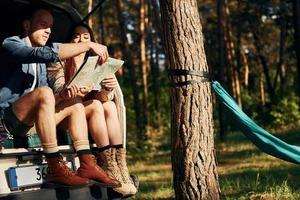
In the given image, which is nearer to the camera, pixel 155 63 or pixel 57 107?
pixel 57 107

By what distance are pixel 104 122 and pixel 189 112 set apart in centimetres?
107

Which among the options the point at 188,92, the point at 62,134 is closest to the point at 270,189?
the point at 188,92

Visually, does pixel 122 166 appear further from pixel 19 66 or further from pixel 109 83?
pixel 19 66

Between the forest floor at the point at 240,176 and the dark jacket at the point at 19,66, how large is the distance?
10.4 feet

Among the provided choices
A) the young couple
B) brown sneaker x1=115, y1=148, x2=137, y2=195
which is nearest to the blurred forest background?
brown sneaker x1=115, y1=148, x2=137, y2=195

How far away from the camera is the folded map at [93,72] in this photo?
4395 mm

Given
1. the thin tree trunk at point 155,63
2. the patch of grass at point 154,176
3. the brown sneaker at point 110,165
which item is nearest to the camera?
the brown sneaker at point 110,165

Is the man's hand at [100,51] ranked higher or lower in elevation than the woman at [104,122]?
higher

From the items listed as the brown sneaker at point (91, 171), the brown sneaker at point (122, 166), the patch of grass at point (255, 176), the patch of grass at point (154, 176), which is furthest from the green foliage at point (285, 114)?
the brown sneaker at point (91, 171)

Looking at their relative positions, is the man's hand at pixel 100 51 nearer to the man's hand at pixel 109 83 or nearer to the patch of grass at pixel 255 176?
the man's hand at pixel 109 83

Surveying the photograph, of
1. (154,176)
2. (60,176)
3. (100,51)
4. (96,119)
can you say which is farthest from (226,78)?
(60,176)

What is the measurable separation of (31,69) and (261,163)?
7.66 meters

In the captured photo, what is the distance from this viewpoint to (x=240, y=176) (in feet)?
31.9

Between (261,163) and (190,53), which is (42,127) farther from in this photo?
(261,163)
